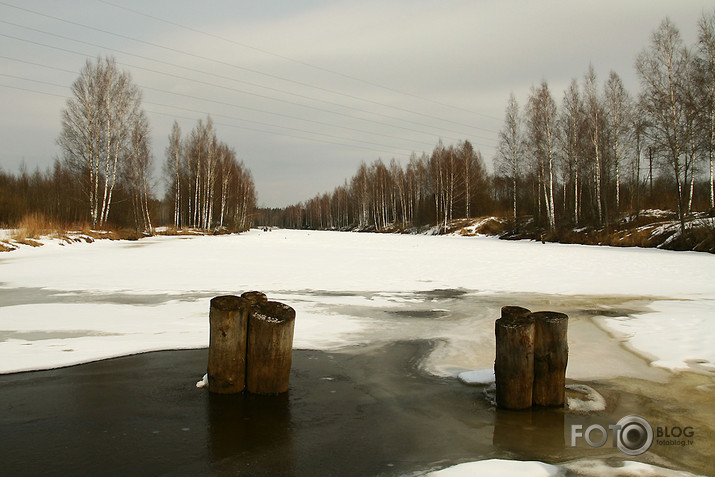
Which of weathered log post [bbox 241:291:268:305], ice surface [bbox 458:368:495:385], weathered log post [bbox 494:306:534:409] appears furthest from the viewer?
ice surface [bbox 458:368:495:385]

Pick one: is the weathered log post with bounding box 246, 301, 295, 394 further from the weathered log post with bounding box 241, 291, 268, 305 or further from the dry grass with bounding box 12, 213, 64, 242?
the dry grass with bounding box 12, 213, 64, 242

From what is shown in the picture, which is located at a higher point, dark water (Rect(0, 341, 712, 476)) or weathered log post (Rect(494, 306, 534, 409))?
weathered log post (Rect(494, 306, 534, 409))

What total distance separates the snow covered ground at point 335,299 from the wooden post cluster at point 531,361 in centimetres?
93

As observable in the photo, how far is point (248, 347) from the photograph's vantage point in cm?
394

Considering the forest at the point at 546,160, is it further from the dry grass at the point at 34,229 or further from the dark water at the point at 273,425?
the dark water at the point at 273,425

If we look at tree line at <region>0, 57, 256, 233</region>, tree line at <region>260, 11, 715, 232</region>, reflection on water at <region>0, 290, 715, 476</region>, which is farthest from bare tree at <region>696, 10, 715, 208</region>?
tree line at <region>0, 57, 256, 233</region>

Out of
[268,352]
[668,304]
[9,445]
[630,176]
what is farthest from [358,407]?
[630,176]

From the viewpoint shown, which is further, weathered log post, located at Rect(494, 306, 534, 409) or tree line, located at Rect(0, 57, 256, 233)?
tree line, located at Rect(0, 57, 256, 233)

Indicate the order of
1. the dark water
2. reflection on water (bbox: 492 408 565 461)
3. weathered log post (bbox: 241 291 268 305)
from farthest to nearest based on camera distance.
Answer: weathered log post (bbox: 241 291 268 305), reflection on water (bbox: 492 408 565 461), the dark water

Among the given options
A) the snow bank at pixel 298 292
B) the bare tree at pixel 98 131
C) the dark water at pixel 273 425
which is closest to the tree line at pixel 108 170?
the bare tree at pixel 98 131

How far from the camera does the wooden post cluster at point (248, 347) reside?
12.6 ft

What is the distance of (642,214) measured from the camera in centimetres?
2878

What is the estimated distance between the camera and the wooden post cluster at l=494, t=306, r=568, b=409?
3.60 m

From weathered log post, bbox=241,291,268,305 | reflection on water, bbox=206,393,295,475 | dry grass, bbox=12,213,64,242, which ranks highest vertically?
dry grass, bbox=12,213,64,242
